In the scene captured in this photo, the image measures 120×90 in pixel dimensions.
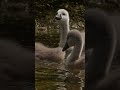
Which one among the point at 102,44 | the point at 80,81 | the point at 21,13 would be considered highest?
the point at 21,13

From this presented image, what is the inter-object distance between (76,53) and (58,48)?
16cm

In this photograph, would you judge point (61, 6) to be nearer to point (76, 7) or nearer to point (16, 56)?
point (76, 7)

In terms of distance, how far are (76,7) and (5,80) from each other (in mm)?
850

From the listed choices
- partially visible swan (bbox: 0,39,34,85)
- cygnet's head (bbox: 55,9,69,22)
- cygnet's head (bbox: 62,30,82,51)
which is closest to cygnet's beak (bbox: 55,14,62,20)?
cygnet's head (bbox: 55,9,69,22)

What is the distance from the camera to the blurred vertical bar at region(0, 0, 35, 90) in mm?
3572

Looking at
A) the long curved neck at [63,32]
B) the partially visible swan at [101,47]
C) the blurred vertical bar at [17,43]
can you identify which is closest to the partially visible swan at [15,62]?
the blurred vertical bar at [17,43]

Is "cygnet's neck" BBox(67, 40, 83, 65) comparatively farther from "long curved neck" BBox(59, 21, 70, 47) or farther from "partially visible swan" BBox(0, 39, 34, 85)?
"partially visible swan" BBox(0, 39, 34, 85)

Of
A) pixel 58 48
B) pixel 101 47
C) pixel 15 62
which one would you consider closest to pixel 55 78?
pixel 58 48

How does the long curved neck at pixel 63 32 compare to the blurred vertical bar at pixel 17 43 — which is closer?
the blurred vertical bar at pixel 17 43

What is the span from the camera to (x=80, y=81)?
3.69m

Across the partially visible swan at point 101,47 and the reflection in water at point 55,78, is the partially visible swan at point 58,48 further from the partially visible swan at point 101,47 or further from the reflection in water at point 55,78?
the partially visible swan at point 101,47

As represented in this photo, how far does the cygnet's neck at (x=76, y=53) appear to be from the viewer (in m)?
3.68

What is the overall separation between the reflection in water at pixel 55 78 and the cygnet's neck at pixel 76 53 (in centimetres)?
9

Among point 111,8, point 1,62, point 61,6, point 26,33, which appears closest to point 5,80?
point 1,62
